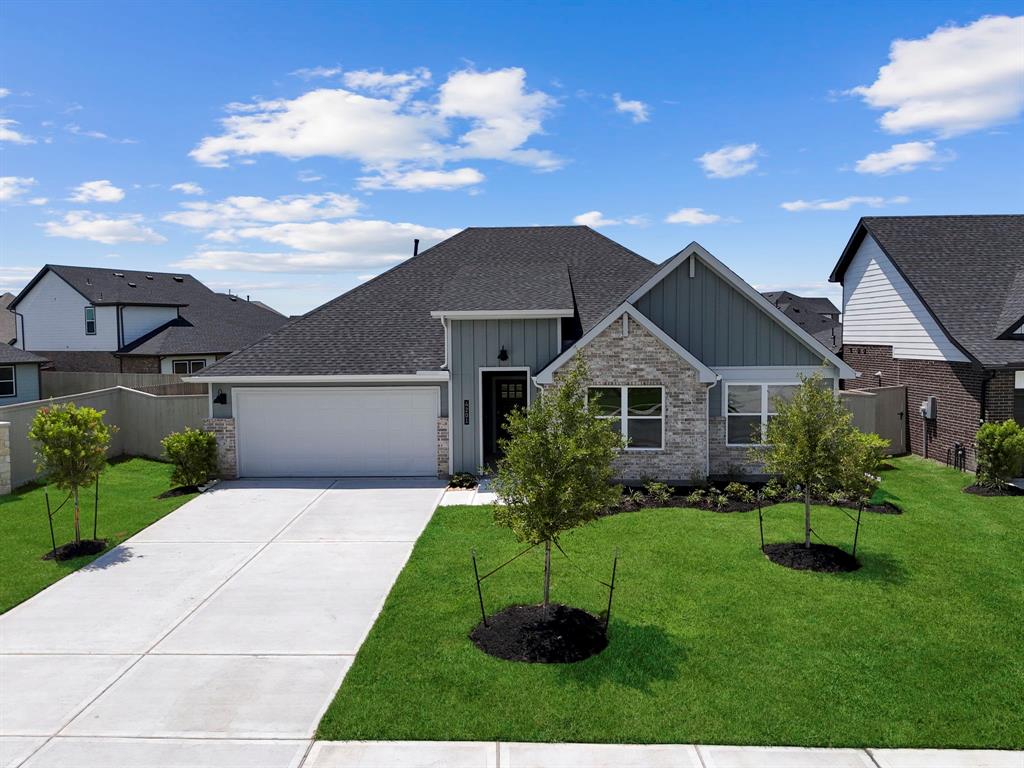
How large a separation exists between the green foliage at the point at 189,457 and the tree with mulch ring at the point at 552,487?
34.7ft

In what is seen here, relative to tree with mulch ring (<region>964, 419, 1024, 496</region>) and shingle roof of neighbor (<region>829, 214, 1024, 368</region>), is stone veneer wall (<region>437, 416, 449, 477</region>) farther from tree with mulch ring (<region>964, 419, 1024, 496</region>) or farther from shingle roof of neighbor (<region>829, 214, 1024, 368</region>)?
shingle roof of neighbor (<region>829, 214, 1024, 368</region>)

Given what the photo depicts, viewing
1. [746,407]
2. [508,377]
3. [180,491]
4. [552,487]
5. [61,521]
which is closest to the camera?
[552,487]

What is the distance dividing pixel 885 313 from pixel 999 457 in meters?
7.23

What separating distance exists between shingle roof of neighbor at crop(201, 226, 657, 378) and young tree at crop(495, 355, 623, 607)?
28.2 ft

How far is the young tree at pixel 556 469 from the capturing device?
29.4 feet

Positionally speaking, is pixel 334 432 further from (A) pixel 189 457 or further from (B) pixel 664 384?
(B) pixel 664 384

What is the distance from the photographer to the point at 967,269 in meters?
20.7

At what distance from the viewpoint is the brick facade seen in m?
17.6

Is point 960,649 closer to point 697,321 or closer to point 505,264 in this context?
point 697,321

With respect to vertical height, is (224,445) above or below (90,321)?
below

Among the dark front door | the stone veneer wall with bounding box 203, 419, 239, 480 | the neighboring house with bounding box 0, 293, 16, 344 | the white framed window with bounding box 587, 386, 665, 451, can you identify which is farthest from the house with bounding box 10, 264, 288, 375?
the white framed window with bounding box 587, 386, 665, 451

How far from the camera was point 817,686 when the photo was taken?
7.70 m

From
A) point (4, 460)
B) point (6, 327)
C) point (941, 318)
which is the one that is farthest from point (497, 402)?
point (6, 327)

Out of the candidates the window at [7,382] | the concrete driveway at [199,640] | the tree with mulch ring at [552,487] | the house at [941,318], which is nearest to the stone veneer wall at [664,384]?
the concrete driveway at [199,640]
